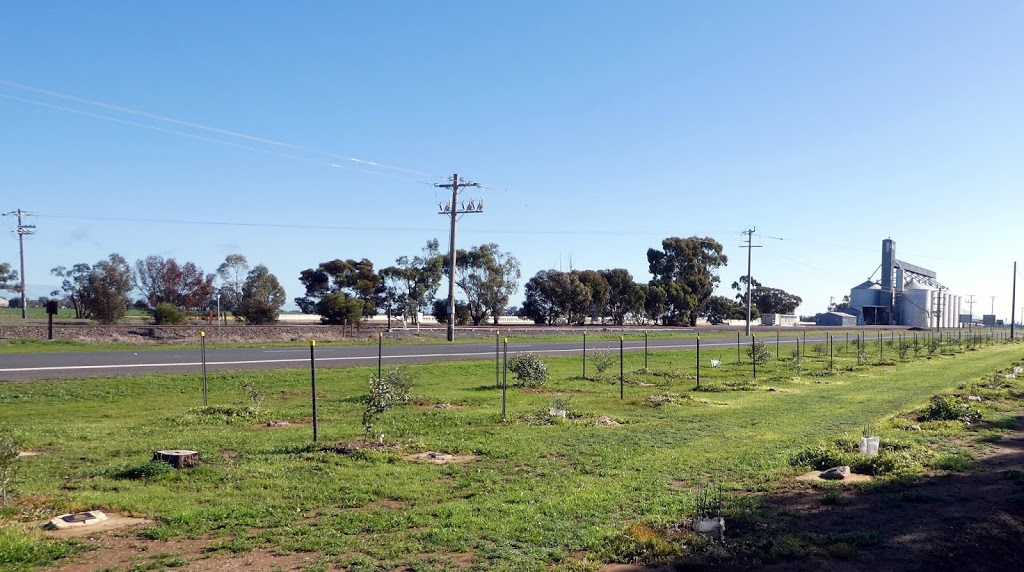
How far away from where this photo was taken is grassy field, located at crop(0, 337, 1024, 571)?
6.81 meters

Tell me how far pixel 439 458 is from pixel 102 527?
4.77m

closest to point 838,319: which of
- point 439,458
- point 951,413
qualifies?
A: point 951,413

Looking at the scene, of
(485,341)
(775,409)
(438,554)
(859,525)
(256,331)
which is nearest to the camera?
(438,554)

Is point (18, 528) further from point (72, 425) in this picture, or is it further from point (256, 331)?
point (256, 331)

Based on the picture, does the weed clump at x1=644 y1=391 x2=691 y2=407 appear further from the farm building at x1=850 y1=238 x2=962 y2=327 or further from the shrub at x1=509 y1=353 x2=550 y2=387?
the farm building at x1=850 y1=238 x2=962 y2=327

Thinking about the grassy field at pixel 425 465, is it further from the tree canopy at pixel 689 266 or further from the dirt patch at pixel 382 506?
the tree canopy at pixel 689 266

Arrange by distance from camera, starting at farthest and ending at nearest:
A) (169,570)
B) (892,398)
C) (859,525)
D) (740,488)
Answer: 1. (892,398)
2. (740,488)
3. (859,525)
4. (169,570)

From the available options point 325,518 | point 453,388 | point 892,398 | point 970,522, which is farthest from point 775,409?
point 325,518

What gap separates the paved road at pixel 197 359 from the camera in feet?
76.2

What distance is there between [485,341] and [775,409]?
2995 cm

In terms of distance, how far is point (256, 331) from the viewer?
40.7 meters

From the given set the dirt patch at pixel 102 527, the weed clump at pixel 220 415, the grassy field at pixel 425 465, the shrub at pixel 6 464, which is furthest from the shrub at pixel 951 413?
the shrub at pixel 6 464

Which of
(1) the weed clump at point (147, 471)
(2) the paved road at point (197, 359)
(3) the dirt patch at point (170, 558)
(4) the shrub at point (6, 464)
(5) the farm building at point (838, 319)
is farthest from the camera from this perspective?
(5) the farm building at point (838, 319)

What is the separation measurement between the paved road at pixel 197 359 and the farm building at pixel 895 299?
321 feet
